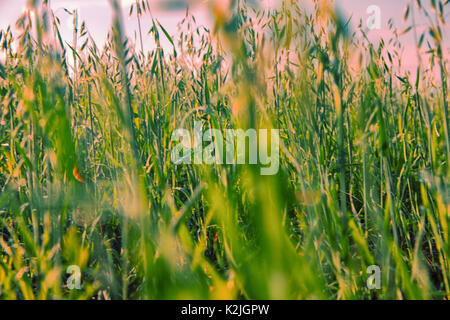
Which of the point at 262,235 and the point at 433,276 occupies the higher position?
the point at 262,235

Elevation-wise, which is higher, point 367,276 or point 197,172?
point 197,172

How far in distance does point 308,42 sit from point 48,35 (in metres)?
0.73

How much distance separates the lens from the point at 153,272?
0.66 metres

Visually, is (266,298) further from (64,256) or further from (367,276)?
(64,256)

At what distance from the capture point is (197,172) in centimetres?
126

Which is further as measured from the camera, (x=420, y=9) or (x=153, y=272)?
(x=420, y=9)

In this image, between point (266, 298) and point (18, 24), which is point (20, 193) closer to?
point (18, 24)

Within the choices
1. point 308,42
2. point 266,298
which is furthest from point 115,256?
point 308,42

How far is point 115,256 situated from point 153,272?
0.49 meters

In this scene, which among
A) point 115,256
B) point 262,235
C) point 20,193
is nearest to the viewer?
point 262,235

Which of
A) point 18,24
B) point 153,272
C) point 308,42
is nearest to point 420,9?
point 308,42

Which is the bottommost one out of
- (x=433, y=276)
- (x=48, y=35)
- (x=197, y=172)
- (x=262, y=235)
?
(x=433, y=276)
